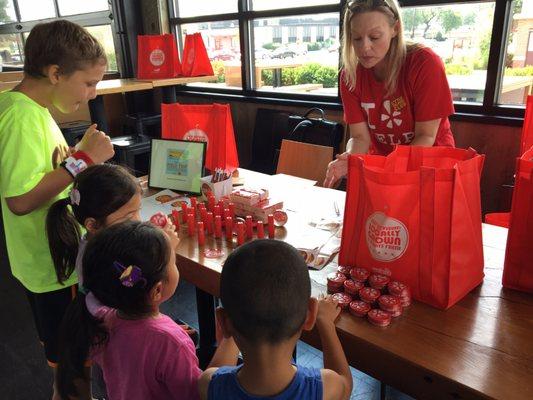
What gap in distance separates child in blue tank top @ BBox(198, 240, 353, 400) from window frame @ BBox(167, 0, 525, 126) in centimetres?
235

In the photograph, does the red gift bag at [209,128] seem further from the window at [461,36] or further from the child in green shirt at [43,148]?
the window at [461,36]

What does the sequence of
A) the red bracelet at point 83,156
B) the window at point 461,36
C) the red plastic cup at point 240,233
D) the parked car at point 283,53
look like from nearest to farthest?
the red bracelet at point 83,156, the red plastic cup at point 240,233, the window at point 461,36, the parked car at point 283,53

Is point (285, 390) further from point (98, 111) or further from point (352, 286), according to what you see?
point (98, 111)

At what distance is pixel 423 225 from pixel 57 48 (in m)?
1.08

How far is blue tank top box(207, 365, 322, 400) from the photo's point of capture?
0.71 m

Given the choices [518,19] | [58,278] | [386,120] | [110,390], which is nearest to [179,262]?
[58,278]

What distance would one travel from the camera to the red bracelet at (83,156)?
1265 mm

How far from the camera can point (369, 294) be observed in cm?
100

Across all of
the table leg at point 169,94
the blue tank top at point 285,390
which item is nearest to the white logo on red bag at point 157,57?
the table leg at point 169,94

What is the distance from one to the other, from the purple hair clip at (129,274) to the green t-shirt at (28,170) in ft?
1.65

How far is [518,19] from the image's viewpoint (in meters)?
2.48

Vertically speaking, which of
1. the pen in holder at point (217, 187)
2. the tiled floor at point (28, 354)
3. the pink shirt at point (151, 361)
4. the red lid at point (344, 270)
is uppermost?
the pen in holder at point (217, 187)

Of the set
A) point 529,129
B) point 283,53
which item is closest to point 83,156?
point 529,129

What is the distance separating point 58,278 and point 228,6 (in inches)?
131
